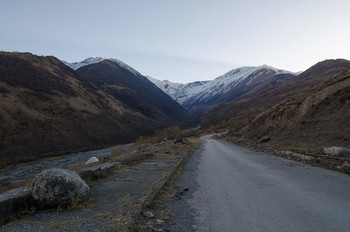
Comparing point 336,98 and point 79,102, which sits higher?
point 79,102

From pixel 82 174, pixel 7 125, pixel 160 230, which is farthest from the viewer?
pixel 7 125

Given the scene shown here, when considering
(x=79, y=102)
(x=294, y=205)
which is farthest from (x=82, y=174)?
(x=79, y=102)

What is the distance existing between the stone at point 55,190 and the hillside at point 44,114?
38.6 m

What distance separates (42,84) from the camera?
81062 mm

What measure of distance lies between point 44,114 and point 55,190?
2702 inches

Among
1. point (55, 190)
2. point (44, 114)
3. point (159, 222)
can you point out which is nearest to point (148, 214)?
point (159, 222)

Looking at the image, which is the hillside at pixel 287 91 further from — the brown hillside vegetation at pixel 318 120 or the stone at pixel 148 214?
the stone at pixel 148 214

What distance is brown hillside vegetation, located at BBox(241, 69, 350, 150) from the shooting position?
15930 millimetres

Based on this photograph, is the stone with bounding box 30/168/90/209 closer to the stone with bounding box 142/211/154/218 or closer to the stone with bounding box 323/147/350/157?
the stone with bounding box 142/211/154/218

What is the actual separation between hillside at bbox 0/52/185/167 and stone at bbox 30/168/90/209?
3861 centimetres

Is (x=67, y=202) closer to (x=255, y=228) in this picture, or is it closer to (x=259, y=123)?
(x=255, y=228)

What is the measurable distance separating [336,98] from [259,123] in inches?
687

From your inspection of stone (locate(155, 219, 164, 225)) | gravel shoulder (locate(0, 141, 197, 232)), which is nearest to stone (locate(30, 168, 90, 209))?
gravel shoulder (locate(0, 141, 197, 232))

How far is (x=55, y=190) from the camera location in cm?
585
